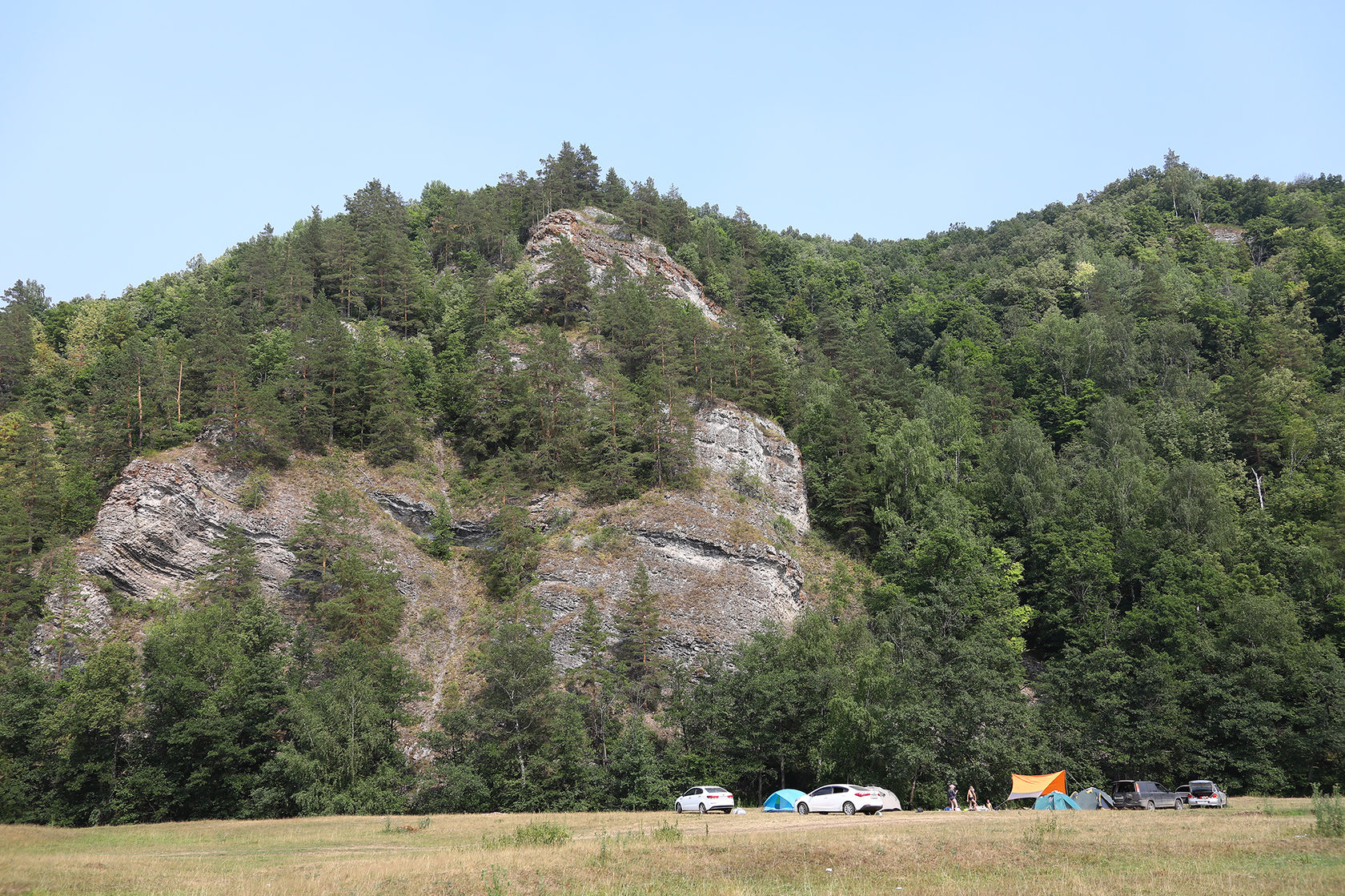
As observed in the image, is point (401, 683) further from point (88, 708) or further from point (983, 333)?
point (983, 333)

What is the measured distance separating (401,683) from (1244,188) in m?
191

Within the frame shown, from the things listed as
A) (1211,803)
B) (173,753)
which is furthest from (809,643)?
(173,753)

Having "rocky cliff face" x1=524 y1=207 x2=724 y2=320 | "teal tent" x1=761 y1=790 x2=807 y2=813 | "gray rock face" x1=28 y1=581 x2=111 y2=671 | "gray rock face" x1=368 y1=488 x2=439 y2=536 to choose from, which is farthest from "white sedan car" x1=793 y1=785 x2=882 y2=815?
"rocky cliff face" x1=524 y1=207 x2=724 y2=320

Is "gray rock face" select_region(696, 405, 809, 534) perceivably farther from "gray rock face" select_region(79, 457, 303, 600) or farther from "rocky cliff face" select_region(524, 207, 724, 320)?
"gray rock face" select_region(79, 457, 303, 600)

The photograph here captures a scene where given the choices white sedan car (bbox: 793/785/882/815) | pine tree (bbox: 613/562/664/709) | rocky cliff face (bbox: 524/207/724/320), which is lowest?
white sedan car (bbox: 793/785/882/815)

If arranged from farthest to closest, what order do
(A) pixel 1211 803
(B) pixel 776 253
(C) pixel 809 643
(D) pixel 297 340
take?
1. (B) pixel 776 253
2. (D) pixel 297 340
3. (C) pixel 809 643
4. (A) pixel 1211 803

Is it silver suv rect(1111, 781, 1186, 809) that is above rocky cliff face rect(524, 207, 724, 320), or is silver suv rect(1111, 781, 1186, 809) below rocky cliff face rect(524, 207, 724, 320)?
below

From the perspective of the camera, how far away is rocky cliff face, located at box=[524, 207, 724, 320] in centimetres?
10162

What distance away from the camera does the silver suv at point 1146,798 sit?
4400 cm

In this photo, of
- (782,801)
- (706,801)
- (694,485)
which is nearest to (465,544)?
(694,485)

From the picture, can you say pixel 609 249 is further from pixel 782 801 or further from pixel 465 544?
pixel 782 801

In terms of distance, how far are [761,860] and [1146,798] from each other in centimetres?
3203

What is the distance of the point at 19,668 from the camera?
55344 mm

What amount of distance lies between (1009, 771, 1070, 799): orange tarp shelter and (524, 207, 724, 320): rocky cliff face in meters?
66.9
